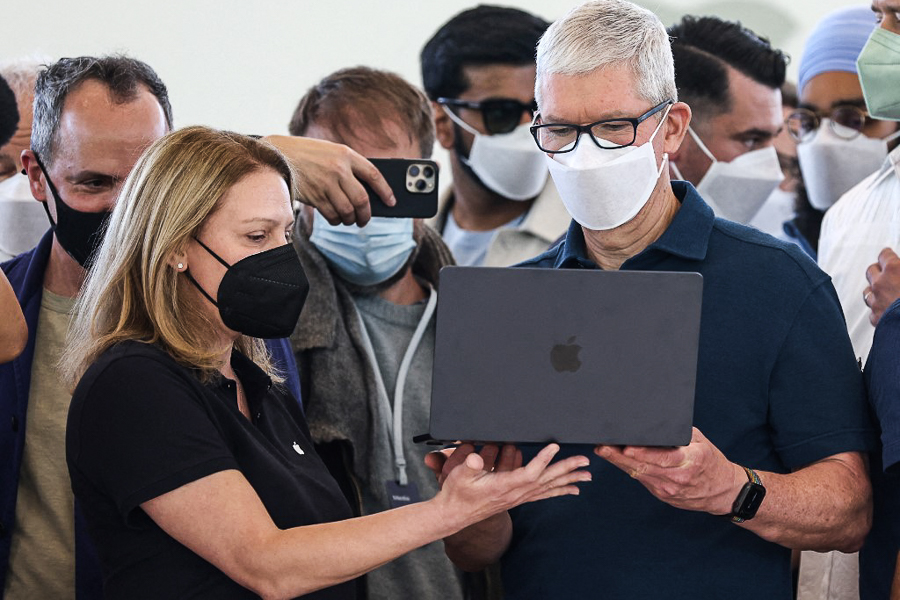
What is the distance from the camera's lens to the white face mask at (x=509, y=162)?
326 centimetres

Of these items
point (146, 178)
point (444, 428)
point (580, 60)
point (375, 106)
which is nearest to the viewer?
point (444, 428)

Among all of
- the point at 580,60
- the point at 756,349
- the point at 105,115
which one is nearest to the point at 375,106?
the point at 105,115

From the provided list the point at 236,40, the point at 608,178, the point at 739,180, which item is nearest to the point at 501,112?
the point at 739,180

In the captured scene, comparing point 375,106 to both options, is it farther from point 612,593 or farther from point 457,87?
point 612,593

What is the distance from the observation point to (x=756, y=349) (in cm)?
177

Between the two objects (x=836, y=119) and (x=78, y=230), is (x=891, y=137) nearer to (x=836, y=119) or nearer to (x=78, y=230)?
(x=836, y=119)

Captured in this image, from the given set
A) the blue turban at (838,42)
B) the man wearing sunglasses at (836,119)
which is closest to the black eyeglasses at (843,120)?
the man wearing sunglasses at (836,119)

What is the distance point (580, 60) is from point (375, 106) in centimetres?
88

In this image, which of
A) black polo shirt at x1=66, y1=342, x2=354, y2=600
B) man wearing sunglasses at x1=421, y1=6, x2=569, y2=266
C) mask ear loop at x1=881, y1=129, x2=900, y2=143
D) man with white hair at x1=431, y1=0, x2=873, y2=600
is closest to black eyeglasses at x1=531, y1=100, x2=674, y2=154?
man with white hair at x1=431, y1=0, x2=873, y2=600

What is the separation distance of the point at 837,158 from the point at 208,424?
237 cm

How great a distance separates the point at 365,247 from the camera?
98.0 inches

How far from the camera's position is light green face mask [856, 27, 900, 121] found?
243 cm

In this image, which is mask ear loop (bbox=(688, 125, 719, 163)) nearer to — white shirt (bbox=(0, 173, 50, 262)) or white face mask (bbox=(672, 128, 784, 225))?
white face mask (bbox=(672, 128, 784, 225))

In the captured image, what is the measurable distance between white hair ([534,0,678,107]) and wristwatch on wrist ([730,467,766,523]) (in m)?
0.65
